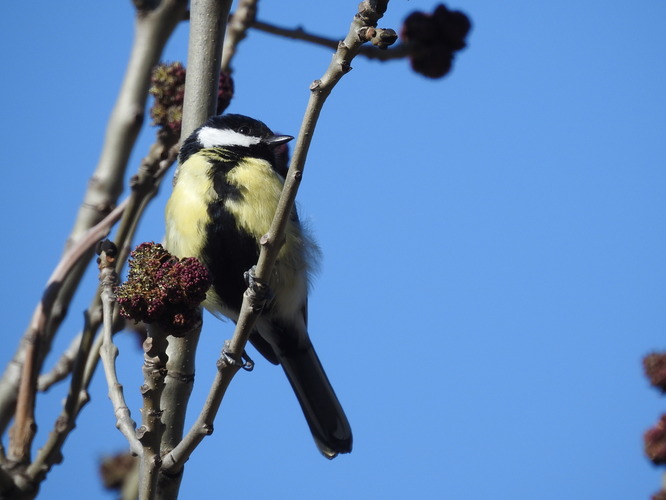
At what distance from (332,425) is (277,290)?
0.67m

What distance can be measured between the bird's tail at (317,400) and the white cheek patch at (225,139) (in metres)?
A: 0.97

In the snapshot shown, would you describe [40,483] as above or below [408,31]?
below

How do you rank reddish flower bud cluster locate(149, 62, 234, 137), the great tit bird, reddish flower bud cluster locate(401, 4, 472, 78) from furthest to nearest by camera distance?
reddish flower bud cluster locate(401, 4, 472, 78) < the great tit bird < reddish flower bud cluster locate(149, 62, 234, 137)

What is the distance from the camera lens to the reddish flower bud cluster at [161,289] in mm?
1771

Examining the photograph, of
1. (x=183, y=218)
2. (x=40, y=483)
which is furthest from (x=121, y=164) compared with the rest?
(x=40, y=483)

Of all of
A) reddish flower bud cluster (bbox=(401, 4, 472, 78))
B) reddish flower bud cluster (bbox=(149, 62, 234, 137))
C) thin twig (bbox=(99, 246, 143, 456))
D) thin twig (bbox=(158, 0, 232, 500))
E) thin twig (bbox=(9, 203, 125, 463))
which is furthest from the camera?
reddish flower bud cluster (bbox=(401, 4, 472, 78))

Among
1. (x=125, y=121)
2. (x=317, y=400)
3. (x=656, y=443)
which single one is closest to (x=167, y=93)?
(x=125, y=121)

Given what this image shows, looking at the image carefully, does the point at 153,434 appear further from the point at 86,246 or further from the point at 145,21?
the point at 145,21

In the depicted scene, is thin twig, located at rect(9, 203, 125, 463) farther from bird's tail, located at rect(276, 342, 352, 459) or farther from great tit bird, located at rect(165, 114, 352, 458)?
bird's tail, located at rect(276, 342, 352, 459)

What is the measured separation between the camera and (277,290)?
3.37 metres

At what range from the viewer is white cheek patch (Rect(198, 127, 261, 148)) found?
3283 mm

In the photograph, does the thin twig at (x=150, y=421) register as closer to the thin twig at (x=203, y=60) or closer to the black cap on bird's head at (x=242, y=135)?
the thin twig at (x=203, y=60)

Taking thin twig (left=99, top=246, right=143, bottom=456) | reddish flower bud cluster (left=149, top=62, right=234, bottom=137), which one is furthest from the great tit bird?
thin twig (left=99, top=246, right=143, bottom=456)

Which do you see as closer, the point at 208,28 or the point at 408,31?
the point at 208,28
